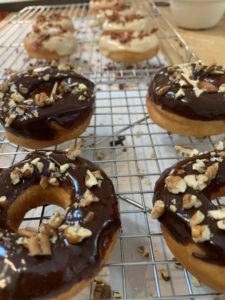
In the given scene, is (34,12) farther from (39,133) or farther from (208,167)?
(208,167)

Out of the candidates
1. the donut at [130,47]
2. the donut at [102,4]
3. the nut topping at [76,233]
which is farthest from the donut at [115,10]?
the nut topping at [76,233]

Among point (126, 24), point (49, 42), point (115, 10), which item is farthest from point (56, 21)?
point (115, 10)

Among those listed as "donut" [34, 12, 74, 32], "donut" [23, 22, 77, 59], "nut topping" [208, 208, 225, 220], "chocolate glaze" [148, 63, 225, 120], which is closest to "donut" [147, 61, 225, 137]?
"chocolate glaze" [148, 63, 225, 120]

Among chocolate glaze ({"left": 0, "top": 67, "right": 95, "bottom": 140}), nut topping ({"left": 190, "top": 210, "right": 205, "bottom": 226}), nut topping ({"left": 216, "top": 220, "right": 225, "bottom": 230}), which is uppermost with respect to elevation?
chocolate glaze ({"left": 0, "top": 67, "right": 95, "bottom": 140})

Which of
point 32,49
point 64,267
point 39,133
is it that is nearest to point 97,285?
point 64,267

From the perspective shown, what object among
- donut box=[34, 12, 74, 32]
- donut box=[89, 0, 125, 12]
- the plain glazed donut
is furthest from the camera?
donut box=[89, 0, 125, 12]

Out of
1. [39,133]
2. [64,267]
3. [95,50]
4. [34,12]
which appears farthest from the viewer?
[34,12]

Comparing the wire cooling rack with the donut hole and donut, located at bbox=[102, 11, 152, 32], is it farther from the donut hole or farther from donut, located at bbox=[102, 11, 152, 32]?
donut, located at bbox=[102, 11, 152, 32]
